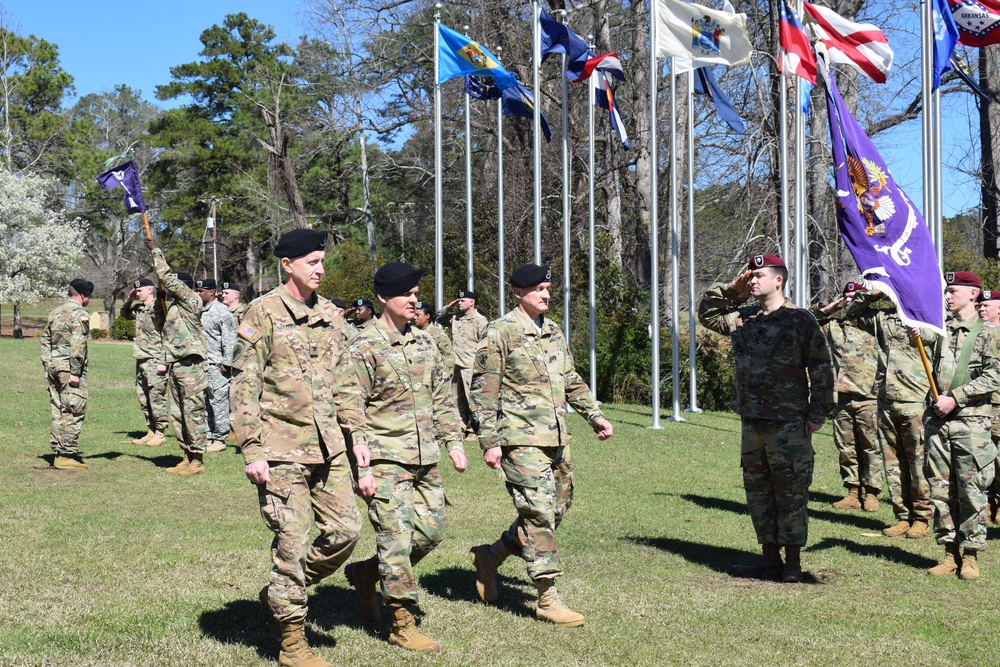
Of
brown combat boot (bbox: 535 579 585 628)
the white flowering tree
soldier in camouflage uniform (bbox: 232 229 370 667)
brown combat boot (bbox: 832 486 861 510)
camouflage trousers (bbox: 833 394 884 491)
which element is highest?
the white flowering tree

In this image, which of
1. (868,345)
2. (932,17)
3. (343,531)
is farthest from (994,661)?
(932,17)

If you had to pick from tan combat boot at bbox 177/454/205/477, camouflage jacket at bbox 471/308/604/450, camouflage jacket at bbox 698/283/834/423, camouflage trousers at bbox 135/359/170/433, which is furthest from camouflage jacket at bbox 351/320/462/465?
camouflage trousers at bbox 135/359/170/433

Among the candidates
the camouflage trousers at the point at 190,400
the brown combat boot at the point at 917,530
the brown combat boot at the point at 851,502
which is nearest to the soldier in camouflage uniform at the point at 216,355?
the camouflage trousers at the point at 190,400

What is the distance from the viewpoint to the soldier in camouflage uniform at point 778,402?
802 centimetres

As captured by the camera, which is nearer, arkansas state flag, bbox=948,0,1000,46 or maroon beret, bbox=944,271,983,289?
maroon beret, bbox=944,271,983,289

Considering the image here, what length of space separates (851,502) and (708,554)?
3.21 m

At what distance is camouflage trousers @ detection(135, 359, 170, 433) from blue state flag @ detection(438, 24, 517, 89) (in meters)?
7.13

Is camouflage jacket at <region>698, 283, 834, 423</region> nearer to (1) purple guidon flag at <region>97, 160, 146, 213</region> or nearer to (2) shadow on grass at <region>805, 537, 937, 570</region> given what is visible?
(2) shadow on grass at <region>805, 537, 937, 570</region>

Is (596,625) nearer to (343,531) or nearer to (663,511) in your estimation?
(343,531)

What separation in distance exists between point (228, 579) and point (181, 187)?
199ft

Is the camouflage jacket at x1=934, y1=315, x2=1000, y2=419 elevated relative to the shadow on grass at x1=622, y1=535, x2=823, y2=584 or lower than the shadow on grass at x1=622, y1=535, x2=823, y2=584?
elevated

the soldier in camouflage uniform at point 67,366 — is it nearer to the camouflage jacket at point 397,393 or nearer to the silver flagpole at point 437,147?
the silver flagpole at point 437,147

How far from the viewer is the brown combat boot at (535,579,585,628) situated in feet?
22.4

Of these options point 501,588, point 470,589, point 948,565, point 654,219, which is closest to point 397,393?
point 470,589
